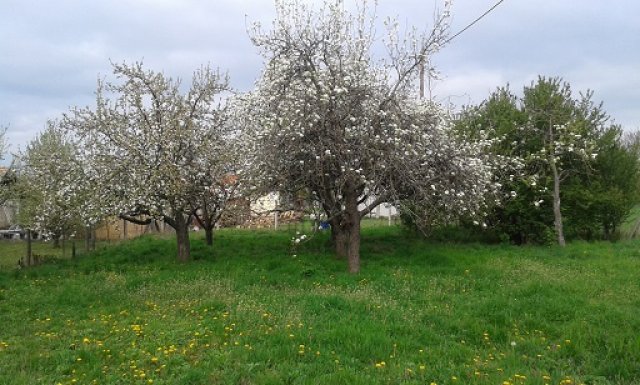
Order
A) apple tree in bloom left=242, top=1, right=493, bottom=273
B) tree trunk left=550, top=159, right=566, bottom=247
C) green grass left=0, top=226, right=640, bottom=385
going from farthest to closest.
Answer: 1. tree trunk left=550, top=159, right=566, bottom=247
2. apple tree in bloom left=242, top=1, right=493, bottom=273
3. green grass left=0, top=226, right=640, bottom=385

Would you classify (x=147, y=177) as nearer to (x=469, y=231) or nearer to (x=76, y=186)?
(x=76, y=186)

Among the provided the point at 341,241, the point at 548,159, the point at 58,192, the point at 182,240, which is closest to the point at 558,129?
the point at 548,159

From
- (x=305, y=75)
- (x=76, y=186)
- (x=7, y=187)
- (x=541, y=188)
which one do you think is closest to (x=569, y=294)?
(x=305, y=75)

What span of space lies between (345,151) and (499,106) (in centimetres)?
840

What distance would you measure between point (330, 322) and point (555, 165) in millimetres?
10993

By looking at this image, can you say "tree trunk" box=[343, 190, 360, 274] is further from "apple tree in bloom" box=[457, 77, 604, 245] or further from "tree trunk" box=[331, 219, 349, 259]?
"apple tree in bloom" box=[457, 77, 604, 245]

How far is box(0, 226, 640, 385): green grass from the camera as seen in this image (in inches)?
229

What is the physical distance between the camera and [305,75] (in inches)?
453

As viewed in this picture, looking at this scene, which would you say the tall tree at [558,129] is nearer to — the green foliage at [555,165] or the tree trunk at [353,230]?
the green foliage at [555,165]

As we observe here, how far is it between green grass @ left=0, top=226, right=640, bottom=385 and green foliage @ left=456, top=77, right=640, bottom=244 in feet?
11.5

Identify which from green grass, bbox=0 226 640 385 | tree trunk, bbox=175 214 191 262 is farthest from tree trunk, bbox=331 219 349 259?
tree trunk, bbox=175 214 191 262

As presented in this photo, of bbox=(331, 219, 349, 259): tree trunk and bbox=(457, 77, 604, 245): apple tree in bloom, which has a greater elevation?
bbox=(457, 77, 604, 245): apple tree in bloom

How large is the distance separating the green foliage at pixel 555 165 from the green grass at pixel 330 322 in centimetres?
350

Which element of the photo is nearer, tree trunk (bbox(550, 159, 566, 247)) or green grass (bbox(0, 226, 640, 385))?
green grass (bbox(0, 226, 640, 385))
